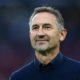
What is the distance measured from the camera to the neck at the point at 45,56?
6.03 ft

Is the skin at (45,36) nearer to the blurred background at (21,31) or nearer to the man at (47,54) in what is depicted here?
the man at (47,54)

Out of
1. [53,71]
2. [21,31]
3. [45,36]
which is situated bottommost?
[21,31]

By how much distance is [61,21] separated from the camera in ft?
6.37

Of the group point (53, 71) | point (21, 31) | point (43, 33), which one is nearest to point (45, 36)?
point (43, 33)

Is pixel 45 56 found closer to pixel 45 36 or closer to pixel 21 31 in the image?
pixel 45 36

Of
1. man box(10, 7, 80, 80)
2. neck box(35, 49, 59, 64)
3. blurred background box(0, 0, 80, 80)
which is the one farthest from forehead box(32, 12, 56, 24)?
blurred background box(0, 0, 80, 80)

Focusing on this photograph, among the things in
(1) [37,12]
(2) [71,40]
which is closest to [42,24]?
(1) [37,12]

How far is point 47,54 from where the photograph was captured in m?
1.85

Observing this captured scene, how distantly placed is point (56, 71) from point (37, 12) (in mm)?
313

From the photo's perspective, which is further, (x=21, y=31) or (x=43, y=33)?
(x=21, y=31)

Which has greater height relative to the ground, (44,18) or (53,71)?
(44,18)

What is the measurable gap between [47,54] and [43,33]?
0.12 metres

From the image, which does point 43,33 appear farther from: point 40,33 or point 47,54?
point 47,54

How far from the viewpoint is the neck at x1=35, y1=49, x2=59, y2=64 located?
6.03 feet
